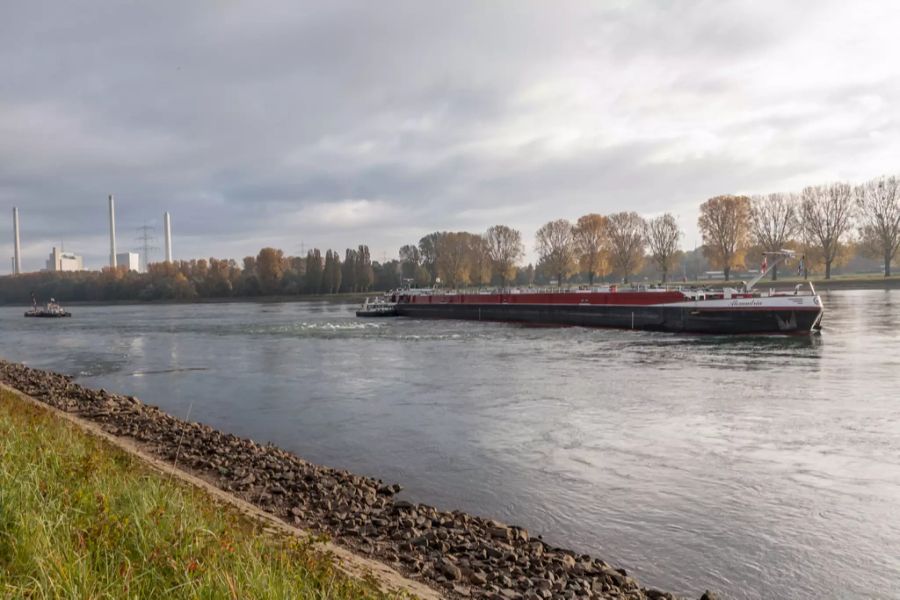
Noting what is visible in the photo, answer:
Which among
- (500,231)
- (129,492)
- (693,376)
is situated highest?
(500,231)

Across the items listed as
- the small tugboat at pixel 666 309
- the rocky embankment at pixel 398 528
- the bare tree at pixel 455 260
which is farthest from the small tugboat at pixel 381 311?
the rocky embankment at pixel 398 528

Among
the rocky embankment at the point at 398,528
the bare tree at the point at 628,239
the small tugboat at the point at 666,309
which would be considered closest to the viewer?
the rocky embankment at the point at 398,528

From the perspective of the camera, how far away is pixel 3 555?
4.84 metres

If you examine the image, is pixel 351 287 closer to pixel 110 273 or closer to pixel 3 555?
pixel 110 273

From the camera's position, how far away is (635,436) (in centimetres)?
1416

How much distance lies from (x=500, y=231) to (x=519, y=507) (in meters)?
115

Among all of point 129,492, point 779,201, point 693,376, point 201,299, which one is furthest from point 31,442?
point 201,299

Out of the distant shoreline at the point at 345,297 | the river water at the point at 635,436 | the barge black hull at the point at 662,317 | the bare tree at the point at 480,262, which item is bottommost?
the river water at the point at 635,436

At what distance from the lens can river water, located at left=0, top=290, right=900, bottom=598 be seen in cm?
830

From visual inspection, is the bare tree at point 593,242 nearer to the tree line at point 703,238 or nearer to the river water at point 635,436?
the tree line at point 703,238

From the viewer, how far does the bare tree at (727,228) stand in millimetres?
93125

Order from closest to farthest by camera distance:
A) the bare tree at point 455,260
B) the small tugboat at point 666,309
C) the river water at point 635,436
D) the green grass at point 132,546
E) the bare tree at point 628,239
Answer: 1. the green grass at point 132,546
2. the river water at point 635,436
3. the small tugboat at point 666,309
4. the bare tree at point 628,239
5. the bare tree at point 455,260

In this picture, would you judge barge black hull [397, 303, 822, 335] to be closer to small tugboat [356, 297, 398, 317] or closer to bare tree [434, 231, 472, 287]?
small tugboat [356, 297, 398, 317]

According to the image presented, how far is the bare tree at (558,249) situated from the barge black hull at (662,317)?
1991 inches
